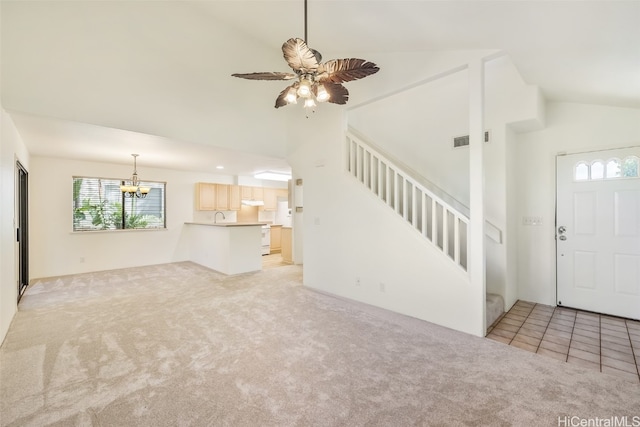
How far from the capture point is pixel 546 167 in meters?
3.70

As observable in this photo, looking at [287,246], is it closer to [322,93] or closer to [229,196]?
[229,196]

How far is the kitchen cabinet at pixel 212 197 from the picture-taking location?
7.22 m

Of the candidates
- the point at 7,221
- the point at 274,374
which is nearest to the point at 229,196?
the point at 7,221

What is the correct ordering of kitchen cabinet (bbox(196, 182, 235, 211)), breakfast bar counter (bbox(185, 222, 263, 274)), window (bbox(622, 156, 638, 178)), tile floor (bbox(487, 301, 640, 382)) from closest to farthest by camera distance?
tile floor (bbox(487, 301, 640, 382)) < window (bbox(622, 156, 638, 178)) < breakfast bar counter (bbox(185, 222, 263, 274)) < kitchen cabinet (bbox(196, 182, 235, 211))

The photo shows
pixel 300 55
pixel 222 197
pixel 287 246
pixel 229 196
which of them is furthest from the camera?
pixel 229 196

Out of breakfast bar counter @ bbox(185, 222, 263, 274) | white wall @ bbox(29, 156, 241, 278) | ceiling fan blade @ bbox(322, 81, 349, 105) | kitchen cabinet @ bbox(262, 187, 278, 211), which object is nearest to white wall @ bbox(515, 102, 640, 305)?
ceiling fan blade @ bbox(322, 81, 349, 105)

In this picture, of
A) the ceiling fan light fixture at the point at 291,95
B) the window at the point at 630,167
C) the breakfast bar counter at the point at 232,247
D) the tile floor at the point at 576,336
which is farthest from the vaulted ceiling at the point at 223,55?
the tile floor at the point at 576,336

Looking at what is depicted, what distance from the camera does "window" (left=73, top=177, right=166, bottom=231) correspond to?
5.75 metres

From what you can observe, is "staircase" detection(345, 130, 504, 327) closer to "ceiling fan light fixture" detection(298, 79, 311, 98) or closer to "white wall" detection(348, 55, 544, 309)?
"white wall" detection(348, 55, 544, 309)

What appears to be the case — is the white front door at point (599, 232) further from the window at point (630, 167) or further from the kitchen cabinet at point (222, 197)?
the kitchen cabinet at point (222, 197)

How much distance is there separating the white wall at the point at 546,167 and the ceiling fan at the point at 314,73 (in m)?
3.05

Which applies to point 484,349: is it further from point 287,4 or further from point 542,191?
point 287,4

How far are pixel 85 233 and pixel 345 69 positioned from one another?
646 cm

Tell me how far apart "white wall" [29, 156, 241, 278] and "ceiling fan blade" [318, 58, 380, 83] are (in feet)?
19.6
